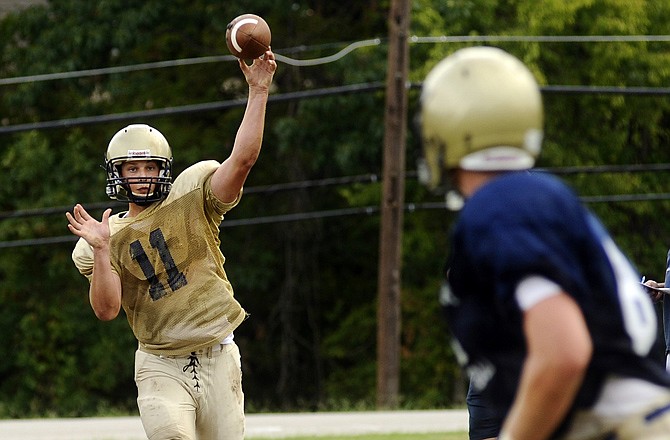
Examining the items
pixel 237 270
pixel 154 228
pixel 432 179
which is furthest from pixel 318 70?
pixel 432 179

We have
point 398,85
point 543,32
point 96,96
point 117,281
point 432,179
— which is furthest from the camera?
point 96,96

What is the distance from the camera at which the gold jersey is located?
6.21 m

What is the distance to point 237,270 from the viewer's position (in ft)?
87.0

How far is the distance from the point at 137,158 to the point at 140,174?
7 cm

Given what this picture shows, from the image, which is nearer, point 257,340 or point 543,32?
point 543,32

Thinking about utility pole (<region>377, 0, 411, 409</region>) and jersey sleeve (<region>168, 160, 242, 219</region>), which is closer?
jersey sleeve (<region>168, 160, 242, 219</region>)

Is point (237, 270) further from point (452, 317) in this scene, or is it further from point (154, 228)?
point (452, 317)

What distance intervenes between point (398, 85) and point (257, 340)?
10720 mm

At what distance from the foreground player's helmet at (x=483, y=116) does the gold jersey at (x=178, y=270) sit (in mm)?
3056

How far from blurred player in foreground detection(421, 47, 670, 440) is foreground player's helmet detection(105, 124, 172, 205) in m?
3.12

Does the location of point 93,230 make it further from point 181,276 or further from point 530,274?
point 530,274

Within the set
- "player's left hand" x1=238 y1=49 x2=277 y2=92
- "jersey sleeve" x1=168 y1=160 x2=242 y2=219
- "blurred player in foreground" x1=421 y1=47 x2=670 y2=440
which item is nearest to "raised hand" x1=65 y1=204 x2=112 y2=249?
"jersey sleeve" x1=168 y1=160 x2=242 y2=219

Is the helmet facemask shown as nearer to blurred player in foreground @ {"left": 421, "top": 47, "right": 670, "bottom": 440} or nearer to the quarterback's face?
the quarterback's face

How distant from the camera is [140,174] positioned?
6.29 metres
